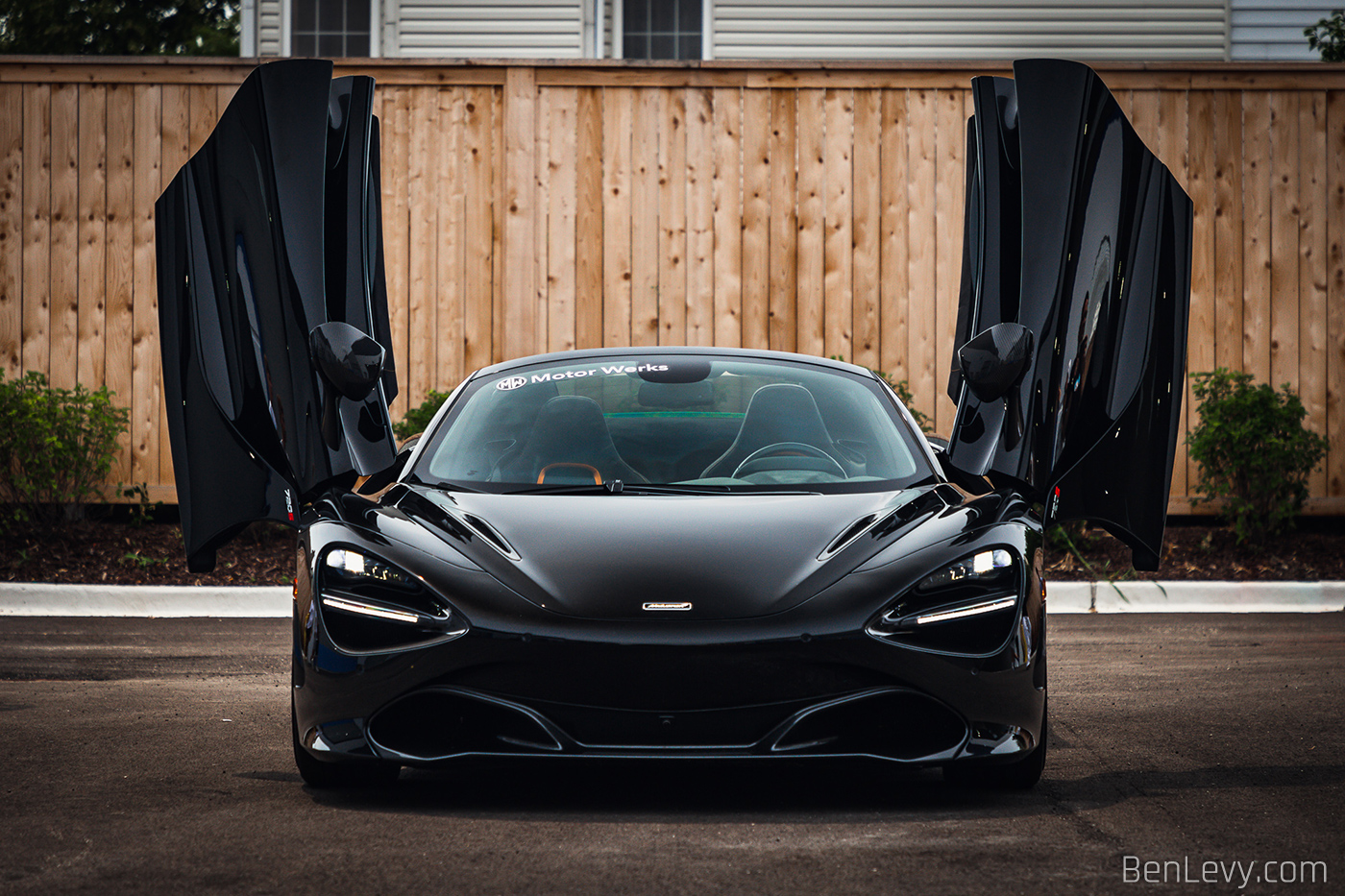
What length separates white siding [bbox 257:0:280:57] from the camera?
1459 centimetres

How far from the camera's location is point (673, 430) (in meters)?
4.76

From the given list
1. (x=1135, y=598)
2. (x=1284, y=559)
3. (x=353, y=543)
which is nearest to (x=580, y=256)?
(x=1135, y=598)

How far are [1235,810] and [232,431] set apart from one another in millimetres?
3175

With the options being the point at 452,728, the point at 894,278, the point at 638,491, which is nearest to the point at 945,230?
the point at 894,278

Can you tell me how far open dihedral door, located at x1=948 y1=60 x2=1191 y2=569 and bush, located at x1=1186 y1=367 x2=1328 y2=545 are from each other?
16.6 ft

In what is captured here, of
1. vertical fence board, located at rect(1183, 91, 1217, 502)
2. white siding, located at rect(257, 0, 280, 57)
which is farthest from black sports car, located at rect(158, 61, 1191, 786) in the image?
white siding, located at rect(257, 0, 280, 57)

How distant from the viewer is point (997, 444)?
452 cm

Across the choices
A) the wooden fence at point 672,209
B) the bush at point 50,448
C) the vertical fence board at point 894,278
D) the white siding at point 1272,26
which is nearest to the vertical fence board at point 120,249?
the wooden fence at point 672,209

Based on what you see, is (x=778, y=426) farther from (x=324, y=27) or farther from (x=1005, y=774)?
(x=324, y=27)

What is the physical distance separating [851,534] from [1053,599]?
5.04m

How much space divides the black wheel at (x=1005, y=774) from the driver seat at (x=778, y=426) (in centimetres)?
101

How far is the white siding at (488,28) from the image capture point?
47.2 ft

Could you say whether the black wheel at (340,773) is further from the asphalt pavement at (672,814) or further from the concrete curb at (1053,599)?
the concrete curb at (1053,599)

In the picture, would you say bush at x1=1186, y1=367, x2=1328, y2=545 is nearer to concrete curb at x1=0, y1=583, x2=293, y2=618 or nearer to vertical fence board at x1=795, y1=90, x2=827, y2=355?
vertical fence board at x1=795, y1=90, x2=827, y2=355
